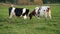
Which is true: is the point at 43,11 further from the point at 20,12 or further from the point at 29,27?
the point at 29,27

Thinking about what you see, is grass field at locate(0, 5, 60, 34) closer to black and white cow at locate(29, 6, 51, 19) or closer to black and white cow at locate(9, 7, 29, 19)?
black and white cow at locate(9, 7, 29, 19)

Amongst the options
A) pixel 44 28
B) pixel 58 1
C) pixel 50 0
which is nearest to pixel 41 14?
pixel 44 28

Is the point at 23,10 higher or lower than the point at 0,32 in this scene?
higher

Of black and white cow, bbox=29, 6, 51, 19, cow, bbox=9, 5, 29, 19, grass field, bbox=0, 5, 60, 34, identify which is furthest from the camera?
black and white cow, bbox=29, 6, 51, 19

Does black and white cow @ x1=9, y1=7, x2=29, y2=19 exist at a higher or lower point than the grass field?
higher

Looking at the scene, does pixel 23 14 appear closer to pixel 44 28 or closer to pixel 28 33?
pixel 44 28

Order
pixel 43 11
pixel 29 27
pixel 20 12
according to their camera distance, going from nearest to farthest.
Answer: pixel 29 27 < pixel 20 12 < pixel 43 11

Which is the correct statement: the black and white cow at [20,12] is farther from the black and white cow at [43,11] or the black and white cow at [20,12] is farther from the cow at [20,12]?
the black and white cow at [43,11]

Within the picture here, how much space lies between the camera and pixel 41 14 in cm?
1872

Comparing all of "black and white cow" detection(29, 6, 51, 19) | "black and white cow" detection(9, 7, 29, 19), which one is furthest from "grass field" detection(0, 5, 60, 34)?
"black and white cow" detection(29, 6, 51, 19)

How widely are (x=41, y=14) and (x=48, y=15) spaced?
69 centimetres

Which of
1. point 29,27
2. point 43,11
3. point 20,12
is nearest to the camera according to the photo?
point 29,27

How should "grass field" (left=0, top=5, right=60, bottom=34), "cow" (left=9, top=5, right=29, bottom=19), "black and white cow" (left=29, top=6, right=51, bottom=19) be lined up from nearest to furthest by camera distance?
1. "grass field" (left=0, top=5, right=60, bottom=34)
2. "cow" (left=9, top=5, right=29, bottom=19)
3. "black and white cow" (left=29, top=6, right=51, bottom=19)

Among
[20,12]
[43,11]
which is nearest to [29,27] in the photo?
[20,12]
